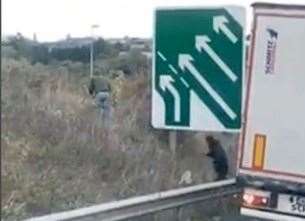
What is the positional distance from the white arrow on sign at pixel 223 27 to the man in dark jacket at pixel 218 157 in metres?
4.40

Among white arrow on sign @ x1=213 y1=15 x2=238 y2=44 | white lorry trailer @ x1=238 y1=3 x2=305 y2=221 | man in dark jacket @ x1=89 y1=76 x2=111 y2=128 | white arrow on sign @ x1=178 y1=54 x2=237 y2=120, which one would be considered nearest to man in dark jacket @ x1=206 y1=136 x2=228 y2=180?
man in dark jacket @ x1=89 y1=76 x2=111 y2=128

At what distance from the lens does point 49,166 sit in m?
12.7

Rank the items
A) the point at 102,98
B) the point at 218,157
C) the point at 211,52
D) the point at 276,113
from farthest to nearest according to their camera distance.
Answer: the point at 102,98 < the point at 218,157 < the point at 276,113 < the point at 211,52

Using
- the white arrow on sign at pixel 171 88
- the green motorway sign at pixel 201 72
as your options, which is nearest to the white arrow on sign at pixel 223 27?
the green motorway sign at pixel 201 72

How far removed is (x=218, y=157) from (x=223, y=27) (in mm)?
4828

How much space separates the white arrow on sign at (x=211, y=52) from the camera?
A: 8.98 metres

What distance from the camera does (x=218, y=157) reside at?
13672mm

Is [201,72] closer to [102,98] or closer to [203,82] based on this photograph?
[203,82]

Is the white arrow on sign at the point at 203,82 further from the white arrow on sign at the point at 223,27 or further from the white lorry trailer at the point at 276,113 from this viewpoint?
the white lorry trailer at the point at 276,113

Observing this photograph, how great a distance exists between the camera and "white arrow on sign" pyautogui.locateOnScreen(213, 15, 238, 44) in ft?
A: 29.6

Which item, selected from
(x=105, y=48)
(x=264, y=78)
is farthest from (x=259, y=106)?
(x=105, y=48)

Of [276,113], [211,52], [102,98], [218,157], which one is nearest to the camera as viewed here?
[211,52]

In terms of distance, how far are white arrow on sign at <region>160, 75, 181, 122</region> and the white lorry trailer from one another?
45.4 inches

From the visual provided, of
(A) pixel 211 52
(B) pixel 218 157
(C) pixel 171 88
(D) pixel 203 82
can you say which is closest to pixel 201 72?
(D) pixel 203 82
